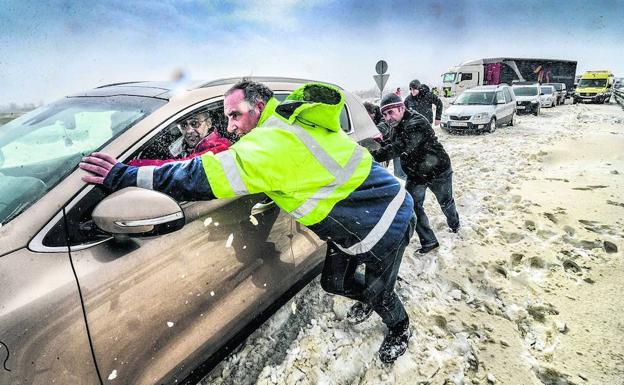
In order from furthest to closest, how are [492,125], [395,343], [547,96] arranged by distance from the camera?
[547,96]
[492,125]
[395,343]

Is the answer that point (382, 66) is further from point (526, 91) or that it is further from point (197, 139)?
point (526, 91)

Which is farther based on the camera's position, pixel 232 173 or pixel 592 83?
pixel 592 83

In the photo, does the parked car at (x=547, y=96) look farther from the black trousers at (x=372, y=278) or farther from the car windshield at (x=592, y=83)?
the black trousers at (x=372, y=278)

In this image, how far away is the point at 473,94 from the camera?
44.8 feet

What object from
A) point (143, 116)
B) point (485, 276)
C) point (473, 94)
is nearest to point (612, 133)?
point (473, 94)

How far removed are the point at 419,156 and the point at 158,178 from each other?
9.35 ft

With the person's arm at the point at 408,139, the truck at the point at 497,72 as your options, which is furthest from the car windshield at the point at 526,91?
the person's arm at the point at 408,139

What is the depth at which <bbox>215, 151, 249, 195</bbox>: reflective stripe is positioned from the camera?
1367 mm

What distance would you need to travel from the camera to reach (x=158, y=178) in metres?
1.37

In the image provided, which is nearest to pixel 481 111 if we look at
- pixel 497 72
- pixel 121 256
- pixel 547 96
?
pixel 121 256

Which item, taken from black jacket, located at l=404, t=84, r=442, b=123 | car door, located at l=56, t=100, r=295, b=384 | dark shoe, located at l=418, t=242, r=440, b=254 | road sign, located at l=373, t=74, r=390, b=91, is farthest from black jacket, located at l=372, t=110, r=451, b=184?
road sign, located at l=373, t=74, r=390, b=91

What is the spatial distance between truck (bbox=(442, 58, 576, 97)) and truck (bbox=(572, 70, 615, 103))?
10.7 feet

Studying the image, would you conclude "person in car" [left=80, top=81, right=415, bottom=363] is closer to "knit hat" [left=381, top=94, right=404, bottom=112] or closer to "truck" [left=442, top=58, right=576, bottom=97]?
"knit hat" [left=381, top=94, right=404, bottom=112]

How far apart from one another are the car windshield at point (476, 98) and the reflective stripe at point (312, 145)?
44.5ft
